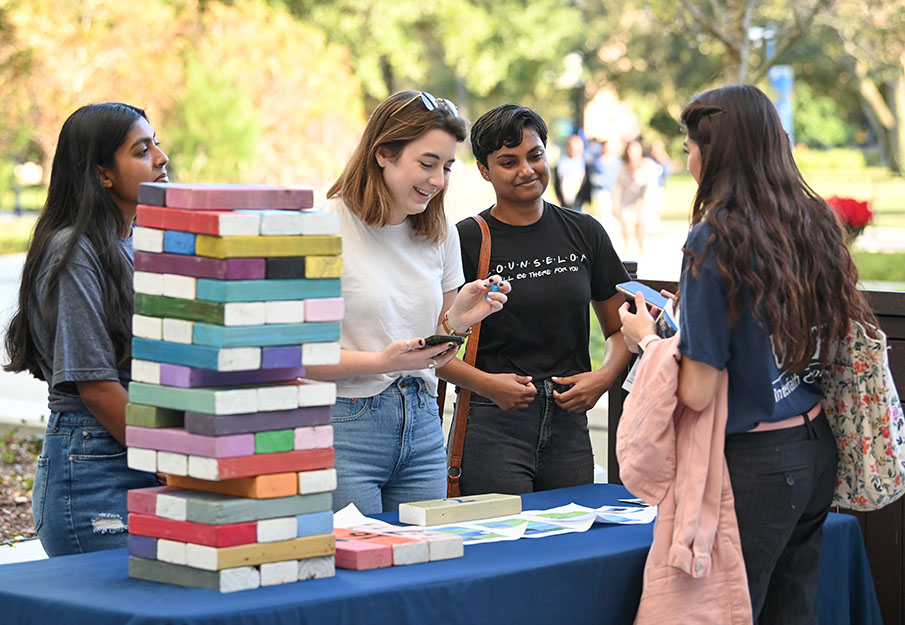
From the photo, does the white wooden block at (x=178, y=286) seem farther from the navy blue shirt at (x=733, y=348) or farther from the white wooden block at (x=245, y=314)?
the navy blue shirt at (x=733, y=348)

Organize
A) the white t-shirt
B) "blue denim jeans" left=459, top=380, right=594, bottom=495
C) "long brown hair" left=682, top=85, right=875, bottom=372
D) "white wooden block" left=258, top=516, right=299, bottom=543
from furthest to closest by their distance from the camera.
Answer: "blue denim jeans" left=459, top=380, right=594, bottom=495
the white t-shirt
"long brown hair" left=682, top=85, right=875, bottom=372
"white wooden block" left=258, top=516, right=299, bottom=543

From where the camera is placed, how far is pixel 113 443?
3125 millimetres

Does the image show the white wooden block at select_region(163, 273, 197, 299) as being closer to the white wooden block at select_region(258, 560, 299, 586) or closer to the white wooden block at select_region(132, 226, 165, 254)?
the white wooden block at select_region(132, 226, 165, 254)

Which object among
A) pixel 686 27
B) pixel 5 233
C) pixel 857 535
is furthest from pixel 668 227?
pixel 857 535

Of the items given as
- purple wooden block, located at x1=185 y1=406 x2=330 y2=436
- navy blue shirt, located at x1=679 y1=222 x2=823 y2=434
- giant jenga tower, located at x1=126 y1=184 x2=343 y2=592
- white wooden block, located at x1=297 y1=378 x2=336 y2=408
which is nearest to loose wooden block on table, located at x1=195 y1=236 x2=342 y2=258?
giant jenga tower, located at x1=126 y1=184 x2=343 y2=592

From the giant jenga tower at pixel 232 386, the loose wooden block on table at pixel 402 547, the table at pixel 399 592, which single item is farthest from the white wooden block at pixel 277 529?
the loose wooden block on table at pixel 402 547

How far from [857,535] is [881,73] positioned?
35.0 metres

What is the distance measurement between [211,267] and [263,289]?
119 mm

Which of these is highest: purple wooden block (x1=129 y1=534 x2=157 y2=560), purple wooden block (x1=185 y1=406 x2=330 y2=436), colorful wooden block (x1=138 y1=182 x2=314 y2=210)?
colorful wooden block (x1=138 y1=182 x2=314 y2=210)

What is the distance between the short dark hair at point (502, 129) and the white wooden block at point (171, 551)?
1802 mm

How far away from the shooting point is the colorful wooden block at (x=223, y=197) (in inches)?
105

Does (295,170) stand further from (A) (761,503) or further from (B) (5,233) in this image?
(A) (761,503)

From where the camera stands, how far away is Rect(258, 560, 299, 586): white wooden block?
270cm

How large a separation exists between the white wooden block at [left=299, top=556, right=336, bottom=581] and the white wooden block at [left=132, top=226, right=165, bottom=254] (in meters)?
0.76
